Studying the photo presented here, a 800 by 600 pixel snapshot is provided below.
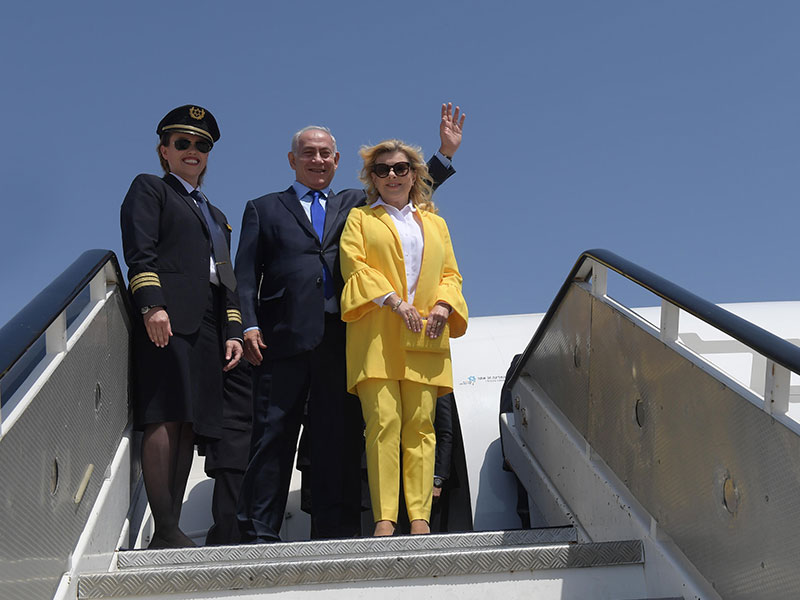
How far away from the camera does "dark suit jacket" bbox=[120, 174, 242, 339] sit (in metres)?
4.20

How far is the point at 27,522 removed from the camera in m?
2.70

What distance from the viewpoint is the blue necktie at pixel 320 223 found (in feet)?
15.2

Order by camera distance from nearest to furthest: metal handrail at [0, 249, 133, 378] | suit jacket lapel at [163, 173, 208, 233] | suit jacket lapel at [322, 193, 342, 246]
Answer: metal handrail at [0, 249, 133, 378], suit jacket lapel at [163, 173, 208, 233], suit jacket lapel at [322, 193, 342, 246]

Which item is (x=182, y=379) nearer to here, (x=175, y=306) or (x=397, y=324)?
(x=175, y=306)

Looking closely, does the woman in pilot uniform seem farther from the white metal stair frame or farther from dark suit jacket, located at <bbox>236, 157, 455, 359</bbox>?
the white metal stair frame

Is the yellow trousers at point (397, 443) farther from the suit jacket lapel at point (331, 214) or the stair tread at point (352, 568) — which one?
the suit jacket lapel at point (331, 214)

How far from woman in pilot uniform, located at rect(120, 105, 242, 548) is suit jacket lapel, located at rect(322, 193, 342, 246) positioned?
0.51 m

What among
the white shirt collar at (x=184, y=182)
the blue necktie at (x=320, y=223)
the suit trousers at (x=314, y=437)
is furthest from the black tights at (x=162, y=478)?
the white shirt collar at (x=184, y=182)

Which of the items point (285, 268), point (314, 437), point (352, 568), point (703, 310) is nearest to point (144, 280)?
point (285, 268)

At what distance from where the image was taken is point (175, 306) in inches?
168

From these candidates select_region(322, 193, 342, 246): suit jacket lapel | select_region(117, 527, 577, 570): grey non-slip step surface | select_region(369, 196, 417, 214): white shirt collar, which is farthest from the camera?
select_region(322, 193, 342, 246): suit jacket lapel

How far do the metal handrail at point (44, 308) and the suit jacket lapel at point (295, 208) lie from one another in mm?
1130

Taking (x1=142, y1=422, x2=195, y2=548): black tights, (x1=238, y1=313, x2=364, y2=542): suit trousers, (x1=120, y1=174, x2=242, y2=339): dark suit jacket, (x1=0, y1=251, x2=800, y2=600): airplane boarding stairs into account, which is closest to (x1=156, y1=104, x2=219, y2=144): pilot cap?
(x1=120, y1=174, x2=242, y2=339): dark suit jacket

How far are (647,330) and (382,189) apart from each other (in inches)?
61.1
